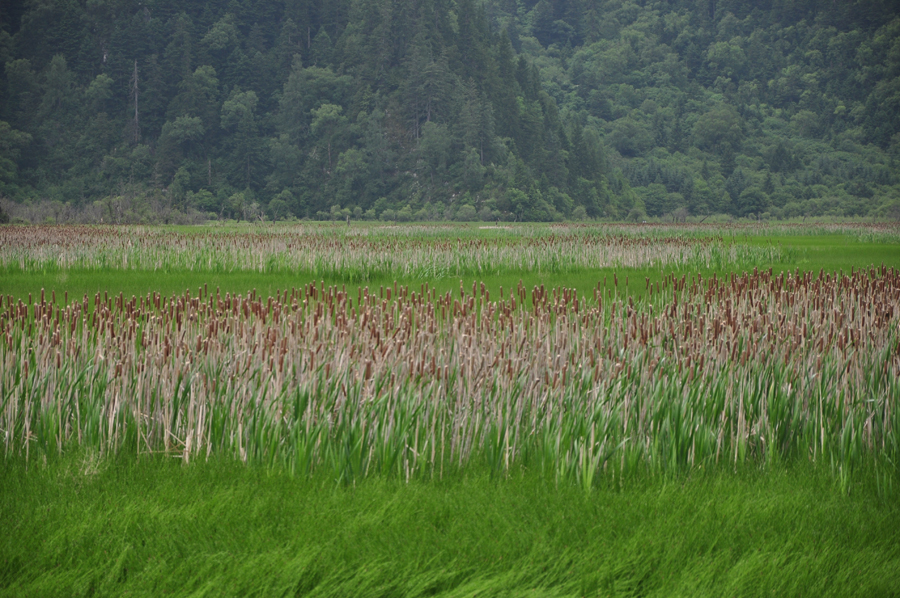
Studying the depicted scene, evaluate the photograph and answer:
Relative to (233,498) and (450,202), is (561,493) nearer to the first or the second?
(233,498)

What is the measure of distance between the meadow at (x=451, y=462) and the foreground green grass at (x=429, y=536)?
0.01 meters

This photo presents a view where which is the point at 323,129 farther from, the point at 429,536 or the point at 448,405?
the point at 429,536

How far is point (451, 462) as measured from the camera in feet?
14.5

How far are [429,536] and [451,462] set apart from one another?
3.34ft

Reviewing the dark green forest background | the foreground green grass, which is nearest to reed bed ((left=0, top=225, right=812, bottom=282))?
the foreground green grass

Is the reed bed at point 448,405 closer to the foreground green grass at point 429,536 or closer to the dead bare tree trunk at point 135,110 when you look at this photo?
the foreground green grass at point 429,536

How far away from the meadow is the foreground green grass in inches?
0.5

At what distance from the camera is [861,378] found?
5328 millimetres

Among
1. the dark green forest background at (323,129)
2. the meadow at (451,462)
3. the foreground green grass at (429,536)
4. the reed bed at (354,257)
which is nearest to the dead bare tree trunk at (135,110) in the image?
the dark green forest background at (323,129)

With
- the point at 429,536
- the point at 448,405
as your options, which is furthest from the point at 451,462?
the point at 429,536

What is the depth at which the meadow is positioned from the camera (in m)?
3.20

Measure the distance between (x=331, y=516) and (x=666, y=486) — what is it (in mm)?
1751

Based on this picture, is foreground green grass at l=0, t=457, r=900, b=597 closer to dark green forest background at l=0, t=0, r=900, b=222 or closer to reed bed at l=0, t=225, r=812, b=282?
reed bed at l=0, t=225, r=812, b=282

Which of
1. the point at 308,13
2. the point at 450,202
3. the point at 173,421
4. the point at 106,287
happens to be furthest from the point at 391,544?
the point at 308,13
